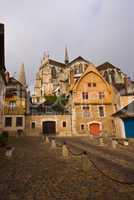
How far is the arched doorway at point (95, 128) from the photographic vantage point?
2994 centimetres

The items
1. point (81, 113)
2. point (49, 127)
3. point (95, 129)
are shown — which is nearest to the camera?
point (95, 129)

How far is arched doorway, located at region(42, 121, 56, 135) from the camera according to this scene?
30450mm

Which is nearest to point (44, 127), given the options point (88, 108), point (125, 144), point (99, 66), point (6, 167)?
point (88, 108)

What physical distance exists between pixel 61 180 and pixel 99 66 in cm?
5969

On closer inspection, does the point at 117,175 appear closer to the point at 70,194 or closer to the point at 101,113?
the point at 70,194

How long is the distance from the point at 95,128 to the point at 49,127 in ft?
24.8

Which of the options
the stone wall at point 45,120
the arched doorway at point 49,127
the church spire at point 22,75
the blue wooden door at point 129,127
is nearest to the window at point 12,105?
the stone wall at point 45,120

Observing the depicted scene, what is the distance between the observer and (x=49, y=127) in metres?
30.7

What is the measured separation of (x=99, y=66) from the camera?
63.3 m

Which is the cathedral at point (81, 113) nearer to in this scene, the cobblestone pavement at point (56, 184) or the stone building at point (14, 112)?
the stone building at point (14, 112)

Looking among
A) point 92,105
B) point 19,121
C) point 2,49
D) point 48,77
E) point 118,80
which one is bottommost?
point 19,121

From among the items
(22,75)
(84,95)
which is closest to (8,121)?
(84,95)

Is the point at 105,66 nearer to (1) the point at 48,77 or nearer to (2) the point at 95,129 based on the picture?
(1) the point at 48,77

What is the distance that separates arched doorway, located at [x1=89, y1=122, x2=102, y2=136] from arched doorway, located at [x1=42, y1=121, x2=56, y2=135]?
19.9 feet
